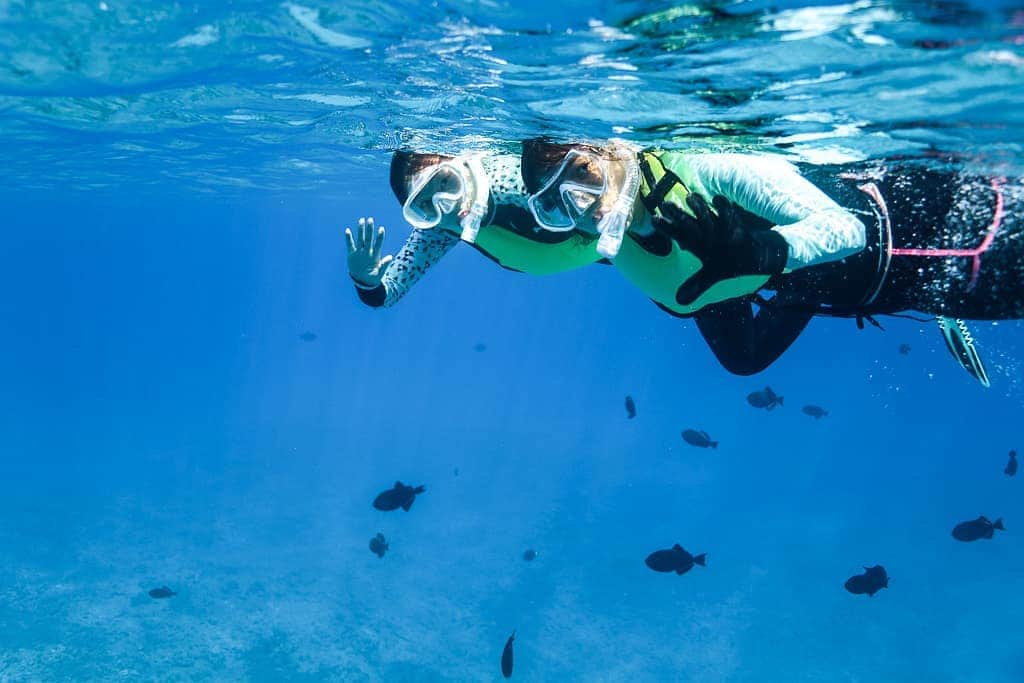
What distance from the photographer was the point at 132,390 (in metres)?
66.4

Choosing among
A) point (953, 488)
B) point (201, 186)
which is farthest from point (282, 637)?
point (953, 488)

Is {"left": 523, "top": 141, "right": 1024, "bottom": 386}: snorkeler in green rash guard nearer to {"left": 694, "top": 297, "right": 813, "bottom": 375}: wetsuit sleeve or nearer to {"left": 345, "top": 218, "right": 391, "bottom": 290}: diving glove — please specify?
{"left": 694, "top": 297, "right": 813, "bottom": 375}: wetsuit sleeve

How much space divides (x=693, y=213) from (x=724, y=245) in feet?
2.40

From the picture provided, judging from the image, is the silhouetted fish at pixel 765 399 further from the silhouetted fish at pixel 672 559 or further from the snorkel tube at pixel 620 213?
the snorkel tube at pixel 620 213

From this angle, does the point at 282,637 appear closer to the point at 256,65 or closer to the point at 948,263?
the point at 256,65

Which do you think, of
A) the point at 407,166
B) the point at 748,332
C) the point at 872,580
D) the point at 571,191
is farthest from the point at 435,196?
the point at 872,580

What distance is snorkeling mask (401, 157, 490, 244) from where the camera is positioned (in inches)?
201

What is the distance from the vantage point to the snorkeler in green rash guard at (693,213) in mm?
3783

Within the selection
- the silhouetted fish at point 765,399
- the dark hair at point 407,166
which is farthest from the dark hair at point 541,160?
the silhouetted fish at point 765,399

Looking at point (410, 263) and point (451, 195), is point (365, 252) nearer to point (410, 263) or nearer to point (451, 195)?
point (410, 263)

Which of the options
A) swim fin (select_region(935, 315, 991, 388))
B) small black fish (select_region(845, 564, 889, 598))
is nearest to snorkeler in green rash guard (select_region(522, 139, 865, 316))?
swim fin (select_region(935, 315, 991, 388))

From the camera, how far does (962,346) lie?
6891mm

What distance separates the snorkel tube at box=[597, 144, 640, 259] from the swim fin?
161 inches

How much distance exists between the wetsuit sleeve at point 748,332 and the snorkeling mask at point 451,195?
8.87 feet
